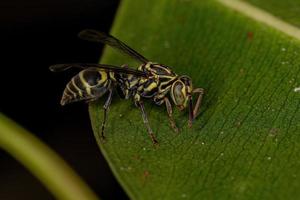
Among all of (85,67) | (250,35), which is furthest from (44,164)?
(250,35)

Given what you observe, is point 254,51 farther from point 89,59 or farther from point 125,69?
point 89,59

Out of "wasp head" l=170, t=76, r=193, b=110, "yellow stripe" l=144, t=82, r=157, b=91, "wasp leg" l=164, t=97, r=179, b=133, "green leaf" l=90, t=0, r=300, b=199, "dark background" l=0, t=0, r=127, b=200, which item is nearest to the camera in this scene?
"green leaf" l=90, t=0, r=300, b=199

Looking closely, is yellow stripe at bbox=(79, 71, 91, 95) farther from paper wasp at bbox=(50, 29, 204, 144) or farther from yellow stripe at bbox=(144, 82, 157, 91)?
yellow stripe at bbox=(144, 82, 157, 91)

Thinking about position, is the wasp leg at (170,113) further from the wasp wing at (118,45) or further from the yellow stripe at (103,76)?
the yellow stripe at (103,76)

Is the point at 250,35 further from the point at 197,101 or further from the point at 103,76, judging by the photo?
the point at 103,76

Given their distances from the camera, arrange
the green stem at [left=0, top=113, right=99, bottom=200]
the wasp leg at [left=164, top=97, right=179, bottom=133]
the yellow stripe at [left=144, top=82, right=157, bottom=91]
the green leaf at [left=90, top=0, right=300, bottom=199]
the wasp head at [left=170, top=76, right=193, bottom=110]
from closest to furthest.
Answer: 1. the green leaf at [left=90, top=0, right=300, bottom=199]
2. the green stem at [left=0, top=113, right=99, bottom=200]
3. the wasp leg at [left=164, top=97, right=179, bottom=133]
4. the wasp head at [left=170, top=76, right=193, bottom=110]
5. the yellow stripe at [left=144, top=82, right=157, bottom=91]

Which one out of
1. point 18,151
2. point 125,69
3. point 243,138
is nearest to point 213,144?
point 243,138

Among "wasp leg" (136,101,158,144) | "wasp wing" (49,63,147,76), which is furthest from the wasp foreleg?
"wasp wing" (49,63,147,76)
